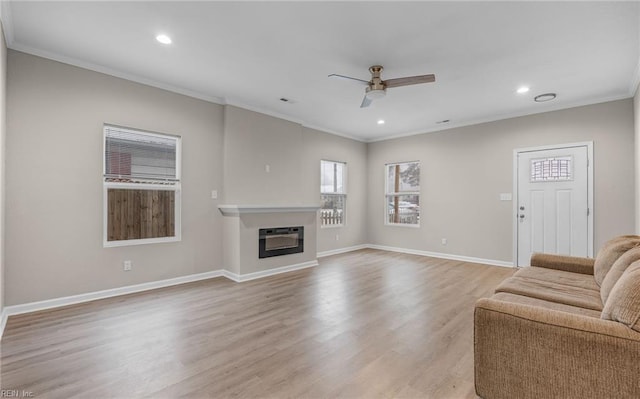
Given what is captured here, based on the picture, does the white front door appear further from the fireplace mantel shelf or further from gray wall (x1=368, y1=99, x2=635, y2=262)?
the fireplace mantel shelf

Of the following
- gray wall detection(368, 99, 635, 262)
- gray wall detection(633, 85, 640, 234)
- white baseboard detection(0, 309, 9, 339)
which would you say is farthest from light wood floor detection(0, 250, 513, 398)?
gray wall detection(633, 85, 640, 234)

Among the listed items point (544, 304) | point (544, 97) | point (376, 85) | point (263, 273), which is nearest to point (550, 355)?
point (544, 304)

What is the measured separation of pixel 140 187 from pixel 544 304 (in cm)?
445

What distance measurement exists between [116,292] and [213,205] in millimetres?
1666

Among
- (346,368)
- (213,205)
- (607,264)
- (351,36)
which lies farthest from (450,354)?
(213,205)

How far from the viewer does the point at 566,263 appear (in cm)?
296

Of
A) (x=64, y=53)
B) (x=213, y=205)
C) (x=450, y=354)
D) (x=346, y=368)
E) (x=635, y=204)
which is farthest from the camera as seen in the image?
(x=213, y=205)

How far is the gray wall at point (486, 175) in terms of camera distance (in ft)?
14.6

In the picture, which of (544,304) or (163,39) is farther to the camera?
(163,39)

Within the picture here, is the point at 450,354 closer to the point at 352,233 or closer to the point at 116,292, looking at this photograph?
the point at 116,292

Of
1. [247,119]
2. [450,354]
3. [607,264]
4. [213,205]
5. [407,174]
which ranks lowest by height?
[450,354]

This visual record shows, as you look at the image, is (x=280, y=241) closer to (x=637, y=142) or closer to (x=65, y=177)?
(x=65, y=177)

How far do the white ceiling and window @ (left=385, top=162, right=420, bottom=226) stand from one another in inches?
95.1

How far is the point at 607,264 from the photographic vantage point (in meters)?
2.40
